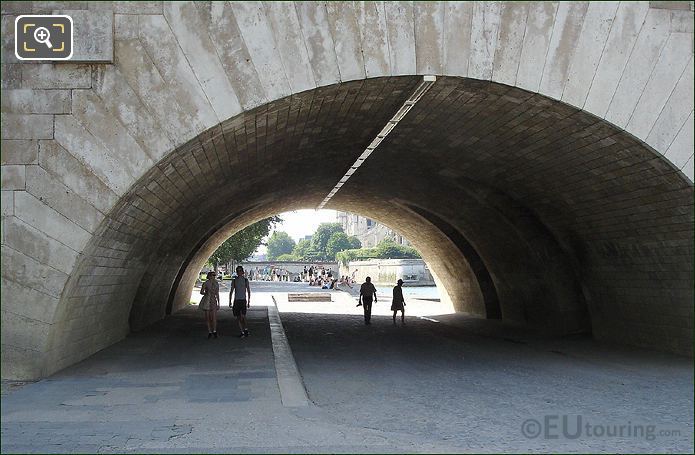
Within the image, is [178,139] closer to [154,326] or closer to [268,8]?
[268,8]

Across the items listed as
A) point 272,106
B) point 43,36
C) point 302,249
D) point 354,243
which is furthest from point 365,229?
point 43,36

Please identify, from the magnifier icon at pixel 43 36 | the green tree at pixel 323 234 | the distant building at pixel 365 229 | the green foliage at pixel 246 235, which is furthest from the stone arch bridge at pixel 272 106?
the green tree at pixel 323 234

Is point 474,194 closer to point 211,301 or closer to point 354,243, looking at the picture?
point 211,301

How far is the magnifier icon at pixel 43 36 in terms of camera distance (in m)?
7.88

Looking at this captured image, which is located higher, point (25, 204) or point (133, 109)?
point (133, 109)

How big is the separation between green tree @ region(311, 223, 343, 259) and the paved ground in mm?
142976

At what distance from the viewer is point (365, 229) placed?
14288 centimetres

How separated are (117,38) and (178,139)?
1446mm

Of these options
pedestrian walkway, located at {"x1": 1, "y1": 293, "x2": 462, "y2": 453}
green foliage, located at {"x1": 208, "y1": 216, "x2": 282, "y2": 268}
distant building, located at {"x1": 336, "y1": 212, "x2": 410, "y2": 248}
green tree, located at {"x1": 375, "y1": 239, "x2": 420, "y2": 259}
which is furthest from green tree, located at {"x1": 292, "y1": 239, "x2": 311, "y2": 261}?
pedestrian walkway, located at {"x1": 1, "y1": 293, "x2": 462, "y2": 453}

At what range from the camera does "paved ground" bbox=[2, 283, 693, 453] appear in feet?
20.0

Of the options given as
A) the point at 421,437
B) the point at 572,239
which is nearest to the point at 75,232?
the point at 421,437

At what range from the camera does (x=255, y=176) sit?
1353cm

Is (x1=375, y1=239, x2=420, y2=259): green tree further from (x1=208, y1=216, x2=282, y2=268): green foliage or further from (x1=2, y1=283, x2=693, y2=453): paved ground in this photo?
(x1=2, y1=283, x2=693, y2=453): paved ground

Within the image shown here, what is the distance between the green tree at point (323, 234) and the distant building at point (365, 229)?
3244 mm
